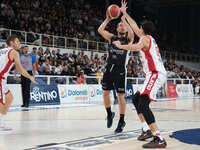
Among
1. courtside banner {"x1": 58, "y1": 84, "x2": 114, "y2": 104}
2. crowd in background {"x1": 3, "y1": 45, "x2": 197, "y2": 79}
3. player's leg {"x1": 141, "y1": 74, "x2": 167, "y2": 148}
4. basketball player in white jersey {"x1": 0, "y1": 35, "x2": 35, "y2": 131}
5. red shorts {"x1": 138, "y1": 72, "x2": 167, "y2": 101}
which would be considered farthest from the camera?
crowd in background {"x1": 3, "y1": 45, "x2": 197, "y2": 79}

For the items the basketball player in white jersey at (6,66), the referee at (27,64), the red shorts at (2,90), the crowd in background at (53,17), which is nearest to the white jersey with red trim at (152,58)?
the basketball player in white jersey at (6,66)

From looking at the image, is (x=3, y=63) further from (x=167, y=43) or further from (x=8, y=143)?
(x=167, y=43)

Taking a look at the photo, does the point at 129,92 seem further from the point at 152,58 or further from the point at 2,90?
the point at 152,58

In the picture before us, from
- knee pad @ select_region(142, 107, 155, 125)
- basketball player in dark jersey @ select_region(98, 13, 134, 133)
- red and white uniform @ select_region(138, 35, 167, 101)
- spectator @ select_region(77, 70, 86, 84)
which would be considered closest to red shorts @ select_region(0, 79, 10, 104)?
Answer: basketball player in dark jersey @ select_region(98, 13, 134, 133)

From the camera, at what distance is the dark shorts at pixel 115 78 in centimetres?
713

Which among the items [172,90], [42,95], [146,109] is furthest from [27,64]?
[172,90]

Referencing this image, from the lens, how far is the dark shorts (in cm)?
713

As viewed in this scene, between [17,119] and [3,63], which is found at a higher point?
[3,63]

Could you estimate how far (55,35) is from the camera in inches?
852

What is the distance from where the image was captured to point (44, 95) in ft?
47.5

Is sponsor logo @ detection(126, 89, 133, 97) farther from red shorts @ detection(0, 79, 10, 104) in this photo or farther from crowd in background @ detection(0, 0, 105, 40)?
red shorts @ detection(0, 79, 10, 104)

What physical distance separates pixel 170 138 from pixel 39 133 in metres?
2.42

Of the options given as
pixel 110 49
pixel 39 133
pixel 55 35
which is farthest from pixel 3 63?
pixel 55 35

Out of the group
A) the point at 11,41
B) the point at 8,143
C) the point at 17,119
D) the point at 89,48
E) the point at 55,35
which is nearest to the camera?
the point at 8,143
